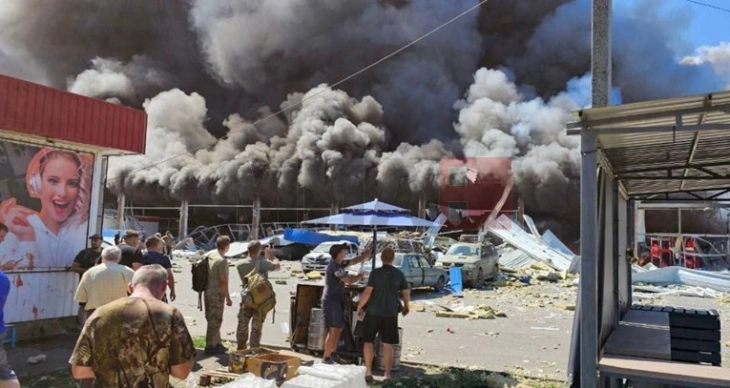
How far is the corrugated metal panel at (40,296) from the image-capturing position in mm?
7547

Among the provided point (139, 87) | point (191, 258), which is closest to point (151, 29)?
point (139, 87)

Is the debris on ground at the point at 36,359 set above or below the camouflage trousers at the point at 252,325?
below

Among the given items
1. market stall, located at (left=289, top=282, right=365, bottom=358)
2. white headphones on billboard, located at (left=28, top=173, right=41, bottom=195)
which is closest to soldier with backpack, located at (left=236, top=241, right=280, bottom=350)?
market stall, located at (left=289, top=282, right=365, bottom=358)

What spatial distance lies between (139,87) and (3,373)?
51.4m

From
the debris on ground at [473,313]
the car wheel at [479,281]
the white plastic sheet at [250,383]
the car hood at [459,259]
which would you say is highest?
the car hood at [459,259]

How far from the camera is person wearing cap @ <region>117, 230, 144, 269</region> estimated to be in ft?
22.6

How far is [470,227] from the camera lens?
32.9 metres

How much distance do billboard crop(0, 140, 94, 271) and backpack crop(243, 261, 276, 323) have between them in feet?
10.3

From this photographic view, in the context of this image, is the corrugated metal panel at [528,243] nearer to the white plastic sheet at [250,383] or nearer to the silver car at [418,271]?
the silver car at [418,271]

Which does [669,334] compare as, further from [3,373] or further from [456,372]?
[3,373]

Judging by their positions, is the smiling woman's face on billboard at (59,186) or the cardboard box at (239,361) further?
the smiling woman's face on billboard at (59,186)

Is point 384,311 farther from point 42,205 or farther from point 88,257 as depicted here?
point 42,205

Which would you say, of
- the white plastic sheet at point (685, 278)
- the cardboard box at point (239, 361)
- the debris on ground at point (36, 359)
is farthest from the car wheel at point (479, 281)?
the debris on ground at point (36, 359)

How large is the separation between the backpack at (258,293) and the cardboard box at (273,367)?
4.18 feet
